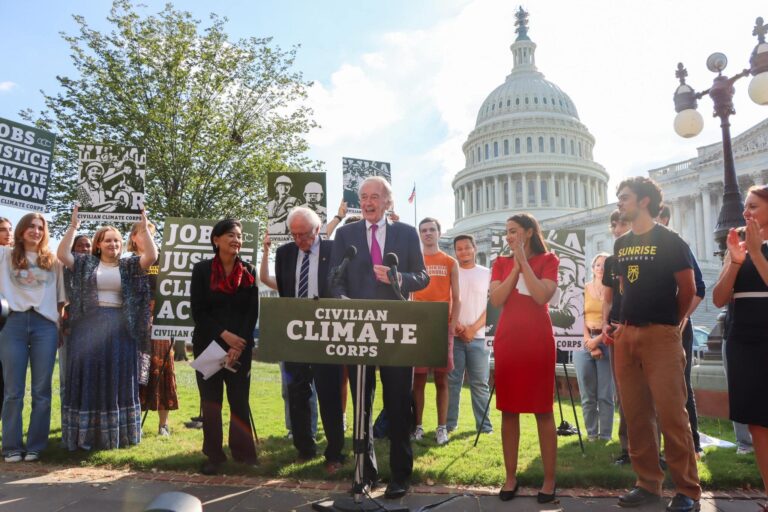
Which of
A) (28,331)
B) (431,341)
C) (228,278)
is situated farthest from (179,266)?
(431,341)

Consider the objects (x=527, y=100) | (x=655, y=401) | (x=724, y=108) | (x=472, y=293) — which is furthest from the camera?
(x=527, y=100)

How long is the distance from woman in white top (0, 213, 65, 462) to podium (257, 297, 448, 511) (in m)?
3.13

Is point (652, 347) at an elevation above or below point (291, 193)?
below

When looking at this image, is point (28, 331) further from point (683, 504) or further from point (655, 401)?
point (683, 504)

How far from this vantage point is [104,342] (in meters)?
5.72

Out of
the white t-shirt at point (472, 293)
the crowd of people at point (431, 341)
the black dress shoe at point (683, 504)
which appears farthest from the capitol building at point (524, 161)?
the black dress shoe at point (683, 504)

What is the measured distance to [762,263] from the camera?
151 inches

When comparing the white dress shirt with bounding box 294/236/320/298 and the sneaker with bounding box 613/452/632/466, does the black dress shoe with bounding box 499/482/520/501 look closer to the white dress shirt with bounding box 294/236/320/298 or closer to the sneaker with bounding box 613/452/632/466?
the sneaker with bounding box 613/452/632/466

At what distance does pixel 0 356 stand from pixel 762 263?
20.9 feet

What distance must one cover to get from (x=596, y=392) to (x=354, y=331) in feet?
14.0

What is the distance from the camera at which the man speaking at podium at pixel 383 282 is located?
14.5 ft

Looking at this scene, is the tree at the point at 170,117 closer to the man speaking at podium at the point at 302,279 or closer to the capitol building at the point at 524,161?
the man speaking at podium at the point at 302,279

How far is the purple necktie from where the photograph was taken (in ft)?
15.4

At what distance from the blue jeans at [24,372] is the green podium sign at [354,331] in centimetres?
312
